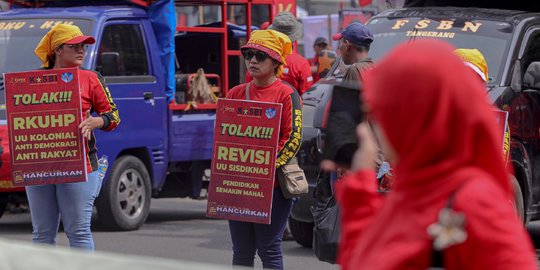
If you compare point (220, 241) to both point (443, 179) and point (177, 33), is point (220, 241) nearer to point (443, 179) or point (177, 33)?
point (177, 33)

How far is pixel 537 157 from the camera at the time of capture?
Answer: 9523 millimetres

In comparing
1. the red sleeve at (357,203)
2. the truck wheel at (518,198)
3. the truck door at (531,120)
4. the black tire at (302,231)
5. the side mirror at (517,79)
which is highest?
the red sleeve at (357,203)

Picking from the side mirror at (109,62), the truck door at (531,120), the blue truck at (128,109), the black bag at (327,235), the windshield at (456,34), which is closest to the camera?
the black bag at (327,235)

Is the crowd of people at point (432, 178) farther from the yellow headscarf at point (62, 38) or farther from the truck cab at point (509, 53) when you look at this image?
the truck cab at point (509, 53)

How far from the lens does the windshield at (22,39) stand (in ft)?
36.7

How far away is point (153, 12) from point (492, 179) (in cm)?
973

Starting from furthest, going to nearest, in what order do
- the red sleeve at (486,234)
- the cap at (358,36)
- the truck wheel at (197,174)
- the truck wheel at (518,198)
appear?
1. the truck wheel at (197,174)
2. the truck wheel at (518,198)
3. the cap at (358,36)
4. the red sleeve at (486,234)

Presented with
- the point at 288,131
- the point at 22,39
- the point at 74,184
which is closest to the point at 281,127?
the point at 288,131

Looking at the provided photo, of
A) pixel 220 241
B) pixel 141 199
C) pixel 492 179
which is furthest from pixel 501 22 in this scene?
pixel 492 179

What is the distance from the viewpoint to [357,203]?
310cm

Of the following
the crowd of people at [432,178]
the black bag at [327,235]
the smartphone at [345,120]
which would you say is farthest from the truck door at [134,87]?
the crowd of people at [432,178]

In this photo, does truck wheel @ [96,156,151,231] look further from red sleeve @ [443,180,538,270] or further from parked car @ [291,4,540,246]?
red sleeve @ [443,180,538,270]

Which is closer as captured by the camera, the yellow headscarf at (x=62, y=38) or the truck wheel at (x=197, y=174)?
the yellow headscarf at (x=62, y=38)

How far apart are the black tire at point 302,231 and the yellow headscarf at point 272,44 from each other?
3196 mm
